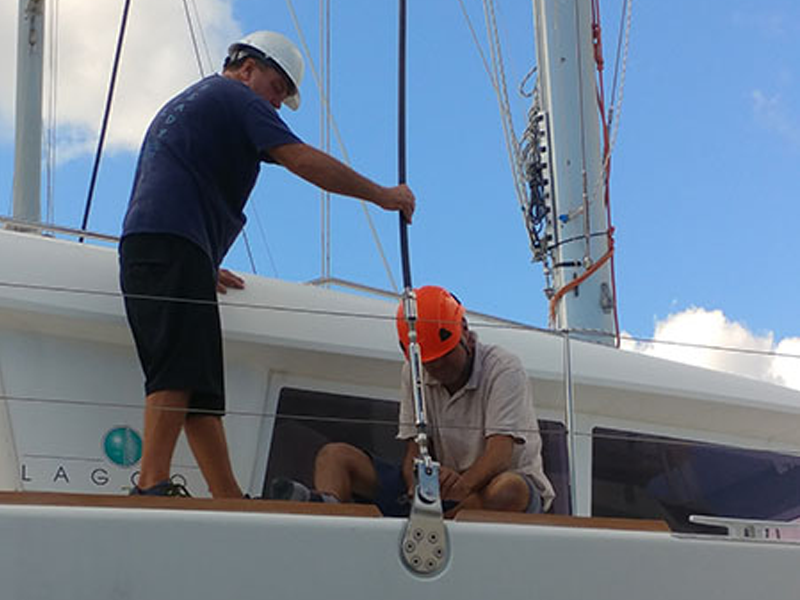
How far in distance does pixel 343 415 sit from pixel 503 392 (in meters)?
0.61

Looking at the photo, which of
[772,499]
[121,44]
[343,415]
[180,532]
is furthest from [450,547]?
[121,44]

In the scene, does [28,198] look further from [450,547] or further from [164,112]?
[450,547]

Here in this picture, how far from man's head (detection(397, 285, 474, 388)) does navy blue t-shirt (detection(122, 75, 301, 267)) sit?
2.08ft

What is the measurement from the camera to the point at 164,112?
3461mm

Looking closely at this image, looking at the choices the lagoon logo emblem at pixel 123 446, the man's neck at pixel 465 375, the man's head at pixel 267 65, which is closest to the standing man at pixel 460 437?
the man's neck at pixel 465 375

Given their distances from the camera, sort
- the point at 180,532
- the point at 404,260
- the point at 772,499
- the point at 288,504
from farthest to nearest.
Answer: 1. the point at 772,499
2. the point at 404,260
3. the point at 288,504
4. the point at 180,532

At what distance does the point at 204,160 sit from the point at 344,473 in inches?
40.0

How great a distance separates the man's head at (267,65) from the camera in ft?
11.7

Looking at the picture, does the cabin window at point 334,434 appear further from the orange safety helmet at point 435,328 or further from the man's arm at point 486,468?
the orange safety helmet at point 435,328

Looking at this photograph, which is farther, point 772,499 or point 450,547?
point 772,499

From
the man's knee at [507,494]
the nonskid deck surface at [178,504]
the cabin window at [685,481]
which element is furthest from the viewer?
the cabin window at [685,481]

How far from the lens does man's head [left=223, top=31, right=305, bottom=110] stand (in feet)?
11.7

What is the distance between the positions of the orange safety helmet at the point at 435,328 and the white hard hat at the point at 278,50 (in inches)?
31.2

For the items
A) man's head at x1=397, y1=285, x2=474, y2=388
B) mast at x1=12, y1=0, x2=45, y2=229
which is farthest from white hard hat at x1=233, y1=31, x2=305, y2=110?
mast at x1=12, y1=0, x2=45, y2=229
